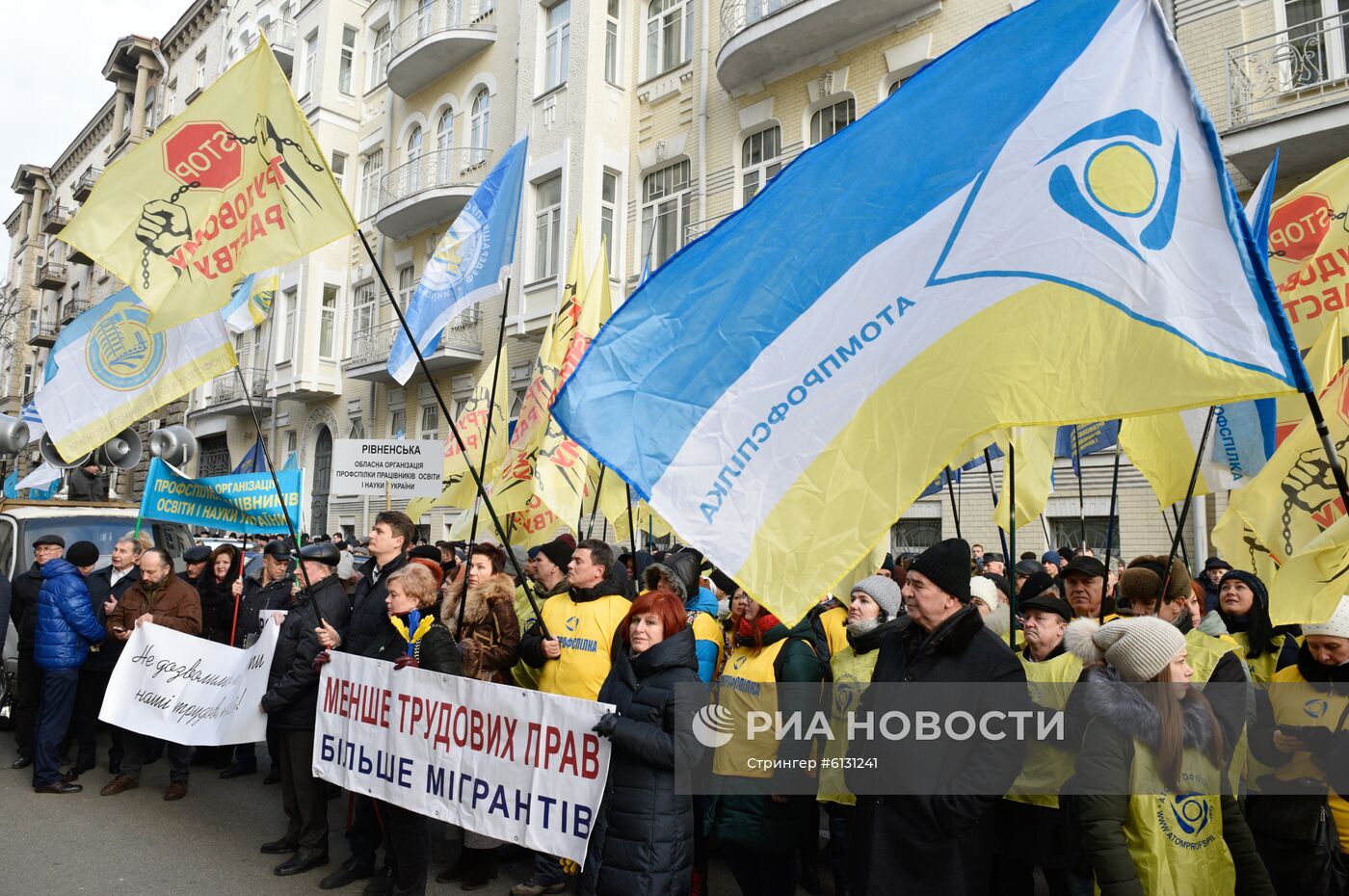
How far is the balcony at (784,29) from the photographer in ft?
48.9

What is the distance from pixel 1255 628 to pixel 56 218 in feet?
177

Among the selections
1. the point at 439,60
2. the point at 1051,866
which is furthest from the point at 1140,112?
the point at 439,60

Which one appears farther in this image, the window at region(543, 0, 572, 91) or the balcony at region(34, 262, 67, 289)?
the balcony at region(34, 262, 67, 289)

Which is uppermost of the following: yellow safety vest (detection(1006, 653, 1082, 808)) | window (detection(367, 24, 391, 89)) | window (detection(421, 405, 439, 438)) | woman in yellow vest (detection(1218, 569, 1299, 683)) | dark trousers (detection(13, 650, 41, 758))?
window (detection(367, 24, 391, 89))

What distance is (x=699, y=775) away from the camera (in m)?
4.43

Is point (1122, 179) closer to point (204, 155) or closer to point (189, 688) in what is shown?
point (204, 155)

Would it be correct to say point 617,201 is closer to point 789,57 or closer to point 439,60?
point 789,57

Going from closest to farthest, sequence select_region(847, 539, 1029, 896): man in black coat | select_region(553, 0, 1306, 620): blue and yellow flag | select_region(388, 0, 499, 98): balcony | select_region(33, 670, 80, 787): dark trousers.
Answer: select_region(553, 0, 1306, 620): blue and yellow flag < select_region(847, 539, 1029, 896): man in black coat < select_region(33, 670, 80, 787): dark trousers < select_region(388, 0, 499, 98): balcony

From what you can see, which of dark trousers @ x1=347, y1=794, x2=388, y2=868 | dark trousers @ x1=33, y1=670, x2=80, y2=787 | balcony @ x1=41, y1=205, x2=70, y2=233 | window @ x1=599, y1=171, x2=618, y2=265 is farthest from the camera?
balcony @ x1=41, y1=205, x2=70, y2=233

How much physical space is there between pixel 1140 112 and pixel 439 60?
73.6 feet

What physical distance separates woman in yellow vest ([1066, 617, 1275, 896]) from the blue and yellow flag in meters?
0.93

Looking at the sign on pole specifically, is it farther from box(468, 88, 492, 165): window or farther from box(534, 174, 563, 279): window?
box(468, 88, 492, 165): window

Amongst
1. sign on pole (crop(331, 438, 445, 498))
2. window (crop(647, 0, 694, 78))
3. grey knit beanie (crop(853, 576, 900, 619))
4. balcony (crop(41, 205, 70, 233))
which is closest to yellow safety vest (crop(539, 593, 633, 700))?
A: grey knit beanie (crop(853, 576, 900, 619))

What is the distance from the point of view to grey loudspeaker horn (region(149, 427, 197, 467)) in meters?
10.1
